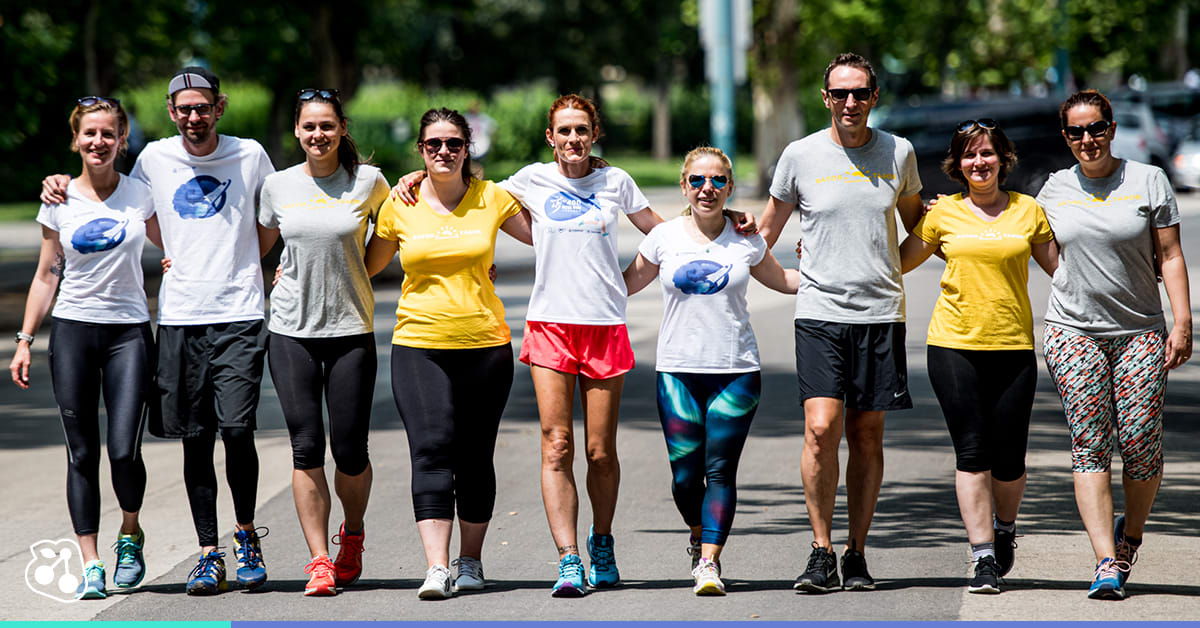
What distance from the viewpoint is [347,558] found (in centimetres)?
602

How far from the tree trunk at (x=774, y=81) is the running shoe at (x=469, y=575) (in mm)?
26285

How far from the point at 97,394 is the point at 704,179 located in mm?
2355

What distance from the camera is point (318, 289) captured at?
568 cm

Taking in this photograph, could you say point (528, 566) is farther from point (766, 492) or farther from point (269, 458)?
point (269, 458)

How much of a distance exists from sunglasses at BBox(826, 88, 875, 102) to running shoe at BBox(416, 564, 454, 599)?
2.18 metres

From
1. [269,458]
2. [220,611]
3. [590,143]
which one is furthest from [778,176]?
[269,458]

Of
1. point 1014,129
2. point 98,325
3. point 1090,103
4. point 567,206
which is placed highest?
point 1014,129

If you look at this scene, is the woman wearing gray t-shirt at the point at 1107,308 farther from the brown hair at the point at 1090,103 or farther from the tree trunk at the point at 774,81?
the tree trunk at the point at 774,81

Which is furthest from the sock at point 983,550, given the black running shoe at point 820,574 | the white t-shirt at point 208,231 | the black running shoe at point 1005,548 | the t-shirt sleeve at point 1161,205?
the white t-shirt at point 208,231

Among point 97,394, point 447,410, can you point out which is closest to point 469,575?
point 447,410

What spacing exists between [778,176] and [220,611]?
250 cm

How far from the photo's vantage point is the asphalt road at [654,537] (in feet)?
18.3

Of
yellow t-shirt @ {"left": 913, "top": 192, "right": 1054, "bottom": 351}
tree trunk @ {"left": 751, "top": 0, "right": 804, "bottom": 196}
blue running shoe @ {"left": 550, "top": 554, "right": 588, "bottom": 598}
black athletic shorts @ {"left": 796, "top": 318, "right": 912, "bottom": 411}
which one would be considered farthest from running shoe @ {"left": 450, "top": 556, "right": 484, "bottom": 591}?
tree trunk @ {"left": 751, "top": 0, "right": 804, "bottom": 196}

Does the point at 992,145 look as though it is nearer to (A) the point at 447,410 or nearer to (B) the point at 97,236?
(A) the point at 447,410
